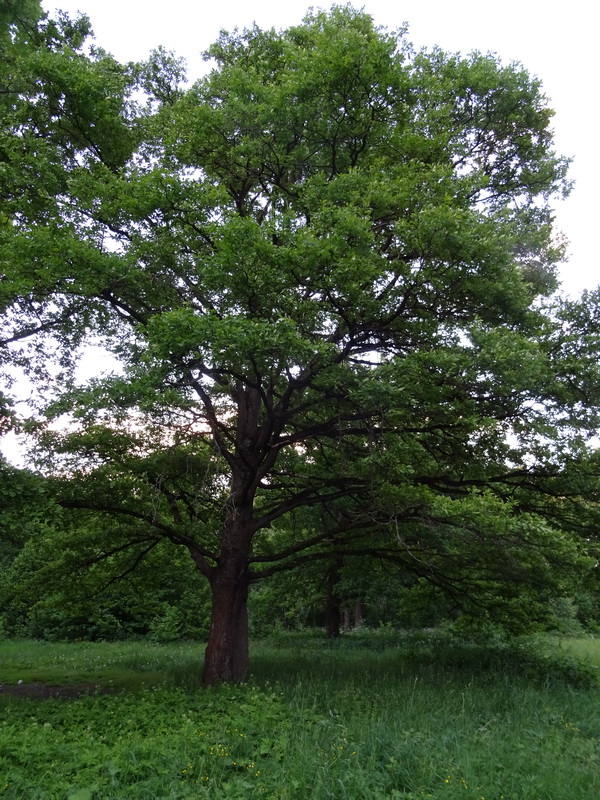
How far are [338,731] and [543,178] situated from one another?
356 inches

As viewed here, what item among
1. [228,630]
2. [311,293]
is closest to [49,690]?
[228,630]

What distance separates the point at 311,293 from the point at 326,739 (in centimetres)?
568

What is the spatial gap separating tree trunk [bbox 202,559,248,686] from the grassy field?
1.37 feet

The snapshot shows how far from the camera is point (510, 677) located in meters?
9.23

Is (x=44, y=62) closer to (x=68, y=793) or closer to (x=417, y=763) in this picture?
(x=68, y=793)

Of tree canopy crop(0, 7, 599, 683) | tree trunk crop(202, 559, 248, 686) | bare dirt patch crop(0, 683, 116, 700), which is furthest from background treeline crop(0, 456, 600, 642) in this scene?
tree trunk crop(202, 559, 248, 686)

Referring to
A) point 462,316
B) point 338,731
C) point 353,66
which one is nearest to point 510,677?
point 338,731

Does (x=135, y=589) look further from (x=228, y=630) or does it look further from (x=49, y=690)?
(x=228, y=630)

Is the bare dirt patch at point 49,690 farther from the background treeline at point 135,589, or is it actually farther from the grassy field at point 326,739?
the background treeline at point 135,589

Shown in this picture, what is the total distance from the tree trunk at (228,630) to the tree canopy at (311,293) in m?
0.05

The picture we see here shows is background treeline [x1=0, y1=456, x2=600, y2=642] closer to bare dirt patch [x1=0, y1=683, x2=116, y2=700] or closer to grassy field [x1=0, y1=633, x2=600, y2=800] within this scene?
bare dirt patch [x1=0, y1=683, x2=116, y2=700]

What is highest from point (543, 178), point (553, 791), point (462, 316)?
point (543, 178)

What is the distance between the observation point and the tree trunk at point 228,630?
925 centimetres

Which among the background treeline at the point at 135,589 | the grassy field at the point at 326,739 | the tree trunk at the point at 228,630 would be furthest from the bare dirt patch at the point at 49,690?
the tree trunk at the point at 228,630
